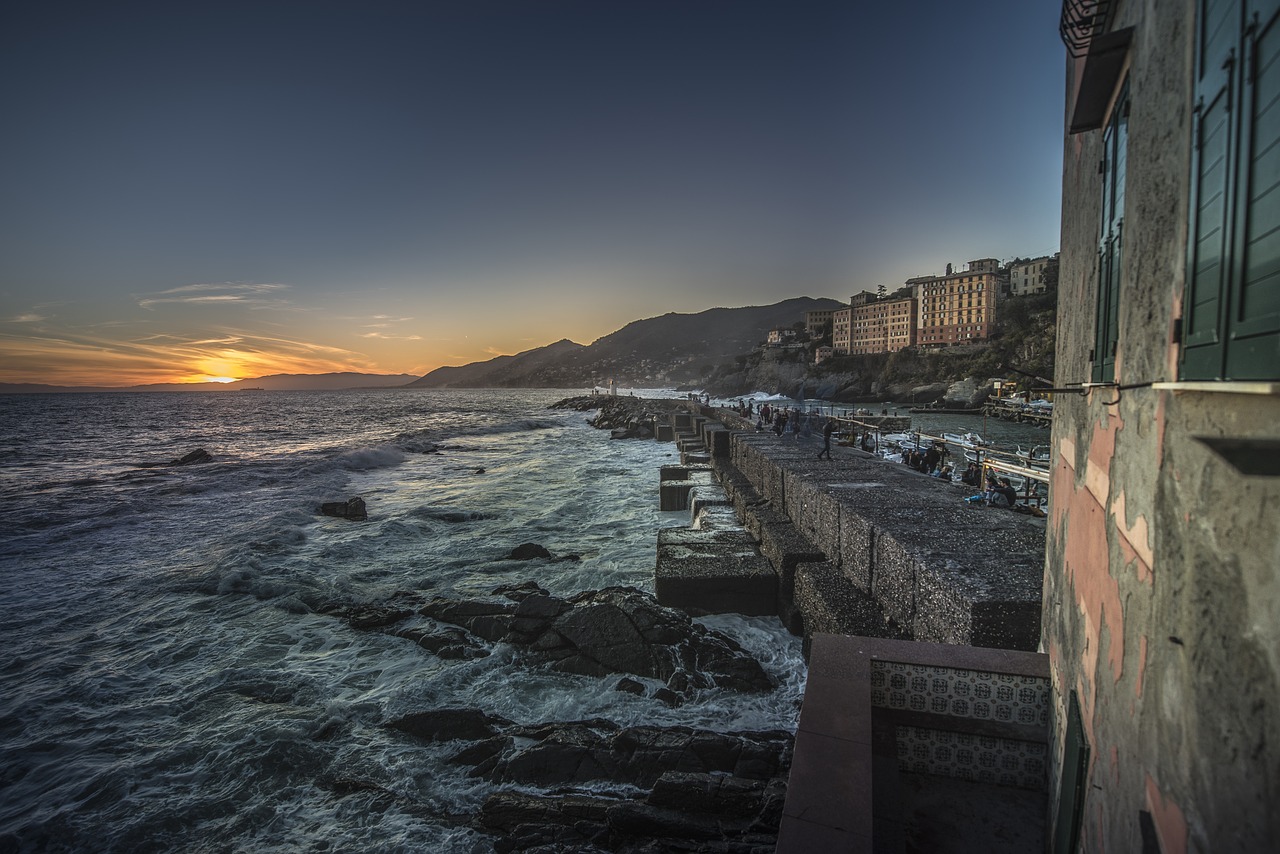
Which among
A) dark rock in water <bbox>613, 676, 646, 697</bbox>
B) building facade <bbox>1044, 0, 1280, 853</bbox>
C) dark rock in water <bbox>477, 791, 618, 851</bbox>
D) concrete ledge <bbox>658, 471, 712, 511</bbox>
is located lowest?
dark rock in water <bbox>477, 791, 618, 851</bbox>

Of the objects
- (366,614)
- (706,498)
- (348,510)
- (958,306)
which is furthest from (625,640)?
(958,306)

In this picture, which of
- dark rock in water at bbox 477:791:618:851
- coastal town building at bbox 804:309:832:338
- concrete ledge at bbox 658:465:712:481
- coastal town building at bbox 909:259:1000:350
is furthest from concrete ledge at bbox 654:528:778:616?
coastal town building at bbox 804:309:832:338

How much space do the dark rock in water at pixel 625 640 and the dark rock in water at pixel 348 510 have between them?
962 centimetres

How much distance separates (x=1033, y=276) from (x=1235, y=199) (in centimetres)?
9663

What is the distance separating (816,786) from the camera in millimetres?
2670

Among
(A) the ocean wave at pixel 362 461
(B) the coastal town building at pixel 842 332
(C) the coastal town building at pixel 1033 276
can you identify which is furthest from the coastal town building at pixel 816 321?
(A) the ocean wave at pixel 362 461

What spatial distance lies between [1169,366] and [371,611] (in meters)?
9.45

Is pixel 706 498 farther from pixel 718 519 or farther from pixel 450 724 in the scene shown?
pixel 450 724

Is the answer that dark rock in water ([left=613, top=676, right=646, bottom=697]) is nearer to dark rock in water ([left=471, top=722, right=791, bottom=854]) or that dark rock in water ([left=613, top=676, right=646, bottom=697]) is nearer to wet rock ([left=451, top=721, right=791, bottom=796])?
dark rock in water ([left=471, top=722, right=791, bottom=854])

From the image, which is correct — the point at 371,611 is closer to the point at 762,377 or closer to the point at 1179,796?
the point at 1179,796

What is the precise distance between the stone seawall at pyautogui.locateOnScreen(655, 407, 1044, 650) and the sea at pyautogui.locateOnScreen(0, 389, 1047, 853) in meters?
0.63

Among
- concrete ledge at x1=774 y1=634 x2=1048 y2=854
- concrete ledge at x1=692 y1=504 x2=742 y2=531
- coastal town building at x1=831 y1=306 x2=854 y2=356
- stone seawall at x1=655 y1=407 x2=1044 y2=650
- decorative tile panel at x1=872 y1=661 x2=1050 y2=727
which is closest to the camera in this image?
concrete ledge at x1=774 y1=634 x2=1048 y2=854

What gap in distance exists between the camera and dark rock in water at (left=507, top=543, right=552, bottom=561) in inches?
445

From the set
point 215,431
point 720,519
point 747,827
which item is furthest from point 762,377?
point 747,827
